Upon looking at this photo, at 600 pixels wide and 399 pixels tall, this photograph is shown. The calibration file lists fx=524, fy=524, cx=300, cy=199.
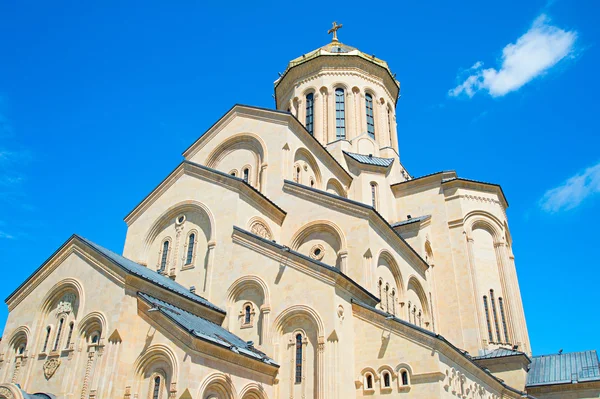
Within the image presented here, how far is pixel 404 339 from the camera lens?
1597 cm

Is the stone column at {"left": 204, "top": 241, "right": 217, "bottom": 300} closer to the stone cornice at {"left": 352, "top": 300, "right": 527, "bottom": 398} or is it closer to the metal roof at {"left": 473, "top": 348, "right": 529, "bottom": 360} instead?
the stone cornice at {"left": 352, "top": 300, "right": 527, "bottom": 398}

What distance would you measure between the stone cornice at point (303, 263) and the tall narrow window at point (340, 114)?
1504 centimetres

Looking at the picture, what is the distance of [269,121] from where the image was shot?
2375cm

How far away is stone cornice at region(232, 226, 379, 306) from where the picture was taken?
1653 cm

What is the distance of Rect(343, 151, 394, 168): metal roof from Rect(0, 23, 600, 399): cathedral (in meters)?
0.16

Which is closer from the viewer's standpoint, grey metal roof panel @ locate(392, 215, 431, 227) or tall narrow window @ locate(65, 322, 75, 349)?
tall narrow window @ locate(65, 322, 75, 349)

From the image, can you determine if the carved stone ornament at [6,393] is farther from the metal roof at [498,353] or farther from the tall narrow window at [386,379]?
the metal roof at [498,353]

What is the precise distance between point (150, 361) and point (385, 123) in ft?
78.3

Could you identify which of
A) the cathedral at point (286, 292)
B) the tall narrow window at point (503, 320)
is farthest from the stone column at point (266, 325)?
the tall narrow window at point (503, 320)

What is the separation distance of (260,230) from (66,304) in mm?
7410

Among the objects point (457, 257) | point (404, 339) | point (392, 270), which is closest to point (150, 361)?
point (404, 339)

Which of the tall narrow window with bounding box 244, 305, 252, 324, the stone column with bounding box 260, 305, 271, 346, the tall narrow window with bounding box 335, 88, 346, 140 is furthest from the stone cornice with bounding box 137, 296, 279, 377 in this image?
the tall narrow window with bounding box 335, 88, 346, 140

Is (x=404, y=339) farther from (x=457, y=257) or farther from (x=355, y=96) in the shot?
(x=355, y=96)

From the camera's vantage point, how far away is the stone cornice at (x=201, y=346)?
13.6 meters
